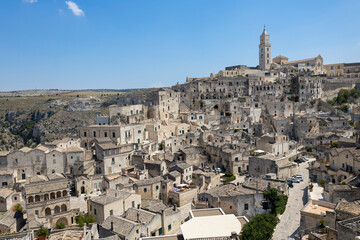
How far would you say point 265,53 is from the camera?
292 feet

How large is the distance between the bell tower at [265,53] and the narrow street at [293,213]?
62.8 meters

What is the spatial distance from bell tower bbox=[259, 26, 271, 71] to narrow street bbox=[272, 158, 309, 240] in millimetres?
62791

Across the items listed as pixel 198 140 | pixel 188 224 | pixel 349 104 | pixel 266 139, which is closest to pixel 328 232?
pixel 188 224

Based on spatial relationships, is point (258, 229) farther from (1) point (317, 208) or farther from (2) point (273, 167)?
(2) point (273, 167)

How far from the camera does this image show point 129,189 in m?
29.3

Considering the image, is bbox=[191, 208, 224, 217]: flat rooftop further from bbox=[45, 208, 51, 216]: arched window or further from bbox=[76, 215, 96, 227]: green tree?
bbox=[45, 208, 51, 216]: arched window

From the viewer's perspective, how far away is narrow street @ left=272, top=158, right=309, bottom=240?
21561 millimetres

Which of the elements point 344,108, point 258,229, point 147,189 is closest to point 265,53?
point 344,108

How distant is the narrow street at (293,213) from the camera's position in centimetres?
2156

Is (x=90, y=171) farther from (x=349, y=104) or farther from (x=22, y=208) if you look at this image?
(x=349, y=104)

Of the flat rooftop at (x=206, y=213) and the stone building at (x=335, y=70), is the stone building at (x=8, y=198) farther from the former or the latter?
the stone building at (x=335, y=70)

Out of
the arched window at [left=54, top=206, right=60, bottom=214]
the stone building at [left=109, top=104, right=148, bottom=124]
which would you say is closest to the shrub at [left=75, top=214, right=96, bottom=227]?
the arched window at [left=54, top=206, right=60, bottom=214]

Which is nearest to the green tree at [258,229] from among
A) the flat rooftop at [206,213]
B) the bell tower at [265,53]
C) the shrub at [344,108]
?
the flat rooftop at [206,213]

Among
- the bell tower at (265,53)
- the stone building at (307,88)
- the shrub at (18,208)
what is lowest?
the shrub at (18,208)
